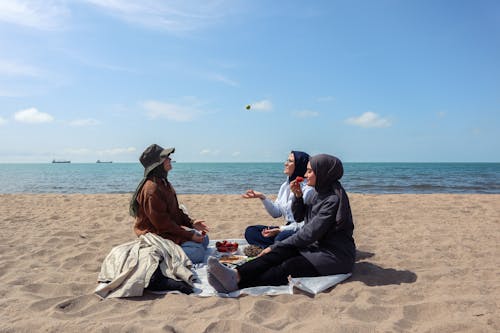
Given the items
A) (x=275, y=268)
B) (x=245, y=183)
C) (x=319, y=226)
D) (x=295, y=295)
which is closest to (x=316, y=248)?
(x=319, y=226)

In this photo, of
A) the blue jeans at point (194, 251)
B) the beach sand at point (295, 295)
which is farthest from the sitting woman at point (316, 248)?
the blue jeans at point (194, 251)

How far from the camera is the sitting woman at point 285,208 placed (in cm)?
494

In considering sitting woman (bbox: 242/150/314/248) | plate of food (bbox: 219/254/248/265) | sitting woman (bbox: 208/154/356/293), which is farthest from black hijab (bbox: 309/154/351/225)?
plate of food (bbox: 219/254/248/265)

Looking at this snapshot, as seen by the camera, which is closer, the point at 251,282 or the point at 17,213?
the point at 251,282

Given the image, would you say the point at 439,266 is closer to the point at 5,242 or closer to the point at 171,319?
the point at 171,319

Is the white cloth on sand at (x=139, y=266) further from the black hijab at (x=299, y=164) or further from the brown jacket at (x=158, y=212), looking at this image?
the black hijab at (x=299, y=164)

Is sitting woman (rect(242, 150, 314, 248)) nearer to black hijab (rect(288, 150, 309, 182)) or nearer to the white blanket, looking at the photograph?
black hijab (rect(288, 150, 309, 182))

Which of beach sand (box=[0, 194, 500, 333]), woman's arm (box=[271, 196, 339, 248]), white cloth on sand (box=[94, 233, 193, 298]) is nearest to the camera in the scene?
beach sand (box=[0, 194, 500, 333])

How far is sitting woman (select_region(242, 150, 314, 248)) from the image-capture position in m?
4.94

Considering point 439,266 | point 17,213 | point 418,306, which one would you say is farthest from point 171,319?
point 17,213

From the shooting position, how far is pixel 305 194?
4828mm

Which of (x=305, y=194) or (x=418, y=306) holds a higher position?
(x=305, y=194)

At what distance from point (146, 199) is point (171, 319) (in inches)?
69.5

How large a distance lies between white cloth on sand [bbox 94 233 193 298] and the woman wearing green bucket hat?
1.02ft
